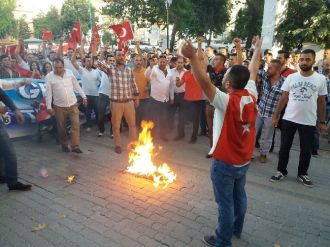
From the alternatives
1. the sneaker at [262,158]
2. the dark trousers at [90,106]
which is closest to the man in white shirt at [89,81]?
the dark trousers at [90,106]

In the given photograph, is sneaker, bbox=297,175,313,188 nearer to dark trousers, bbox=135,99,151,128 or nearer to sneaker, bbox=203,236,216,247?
sneaker, bbox=203,236,216,247

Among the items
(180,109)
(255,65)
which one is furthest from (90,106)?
(255,65)

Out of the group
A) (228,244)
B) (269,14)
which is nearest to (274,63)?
(228,244)

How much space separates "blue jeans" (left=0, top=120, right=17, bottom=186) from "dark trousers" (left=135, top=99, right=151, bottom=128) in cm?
409

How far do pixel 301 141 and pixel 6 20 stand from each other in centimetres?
5747

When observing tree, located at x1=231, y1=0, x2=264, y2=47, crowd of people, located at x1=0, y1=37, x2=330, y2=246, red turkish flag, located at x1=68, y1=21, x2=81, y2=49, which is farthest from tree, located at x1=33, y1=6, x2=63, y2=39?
crowd of people, located at x1=0, y1=37, x2=330, y2=246

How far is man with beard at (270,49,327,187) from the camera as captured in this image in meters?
5.17

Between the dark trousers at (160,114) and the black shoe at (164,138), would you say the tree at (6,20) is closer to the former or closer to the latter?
the dark trousers at (160,114)

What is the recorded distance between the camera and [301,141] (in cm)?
541

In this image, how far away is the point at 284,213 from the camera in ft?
15.1

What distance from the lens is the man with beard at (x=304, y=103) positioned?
5.17 meters

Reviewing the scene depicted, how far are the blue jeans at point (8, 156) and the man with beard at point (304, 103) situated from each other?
442cm

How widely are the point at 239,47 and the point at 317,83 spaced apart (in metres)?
1.60

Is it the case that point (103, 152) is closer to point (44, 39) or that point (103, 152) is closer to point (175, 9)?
point (44, 39)
